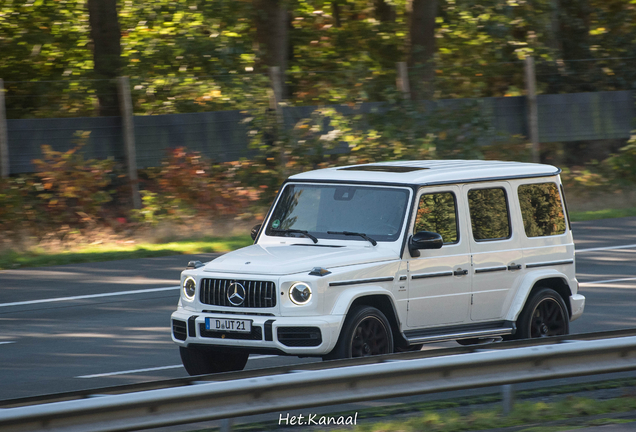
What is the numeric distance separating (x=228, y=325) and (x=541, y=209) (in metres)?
3.30

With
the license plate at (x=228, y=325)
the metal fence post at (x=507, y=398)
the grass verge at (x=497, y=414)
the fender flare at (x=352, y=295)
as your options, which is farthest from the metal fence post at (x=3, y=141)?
the metal fence post at (x=507, y=398)

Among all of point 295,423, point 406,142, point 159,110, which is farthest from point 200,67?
point 295,423

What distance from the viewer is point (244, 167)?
20797mm

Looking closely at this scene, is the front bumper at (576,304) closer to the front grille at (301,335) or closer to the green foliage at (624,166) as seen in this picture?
the front grille at (301,335)

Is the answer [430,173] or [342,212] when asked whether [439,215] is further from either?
[342,212]

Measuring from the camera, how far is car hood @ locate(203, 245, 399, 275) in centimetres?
782

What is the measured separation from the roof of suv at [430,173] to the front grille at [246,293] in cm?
158

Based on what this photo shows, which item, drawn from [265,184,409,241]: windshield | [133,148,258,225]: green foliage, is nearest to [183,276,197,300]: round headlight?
[265,184,409,241]: windshield

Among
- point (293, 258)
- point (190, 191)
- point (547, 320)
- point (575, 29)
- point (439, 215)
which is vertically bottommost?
point (190, 191)

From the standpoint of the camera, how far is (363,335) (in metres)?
7.98

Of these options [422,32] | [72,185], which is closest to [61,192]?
[72,185]

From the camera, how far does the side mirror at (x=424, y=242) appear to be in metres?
8.37

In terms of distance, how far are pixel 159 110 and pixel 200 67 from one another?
4.06 metres

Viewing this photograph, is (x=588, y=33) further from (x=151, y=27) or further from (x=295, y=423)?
(x=295, y=423)
